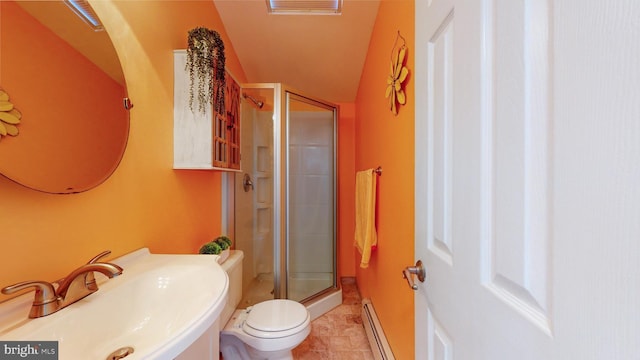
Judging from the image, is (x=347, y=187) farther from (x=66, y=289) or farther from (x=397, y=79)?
(x=66, y=289)

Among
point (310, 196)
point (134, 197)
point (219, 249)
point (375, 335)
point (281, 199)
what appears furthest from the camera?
point (310, 196)

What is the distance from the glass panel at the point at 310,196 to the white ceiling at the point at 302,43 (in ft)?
1.11

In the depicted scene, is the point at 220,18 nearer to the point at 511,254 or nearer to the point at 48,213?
the point at 48,213

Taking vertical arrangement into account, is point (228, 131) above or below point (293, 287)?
above

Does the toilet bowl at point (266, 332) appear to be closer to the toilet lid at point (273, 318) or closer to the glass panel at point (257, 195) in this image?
the toilet lid at point (273, 318)

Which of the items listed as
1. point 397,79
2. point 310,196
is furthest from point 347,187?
point 397,79

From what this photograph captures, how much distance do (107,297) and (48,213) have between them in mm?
279

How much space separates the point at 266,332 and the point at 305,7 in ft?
7.02

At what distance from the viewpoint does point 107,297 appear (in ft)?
2.10

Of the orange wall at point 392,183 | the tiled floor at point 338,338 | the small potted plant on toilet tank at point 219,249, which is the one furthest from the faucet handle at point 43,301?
the tiled floor at point 338,338

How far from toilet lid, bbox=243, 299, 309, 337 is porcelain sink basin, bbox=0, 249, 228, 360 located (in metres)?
0.60

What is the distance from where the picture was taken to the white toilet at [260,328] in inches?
47.2

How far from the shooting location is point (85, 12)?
737mm

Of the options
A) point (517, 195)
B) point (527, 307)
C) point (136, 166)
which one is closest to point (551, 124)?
point (517, 195)
